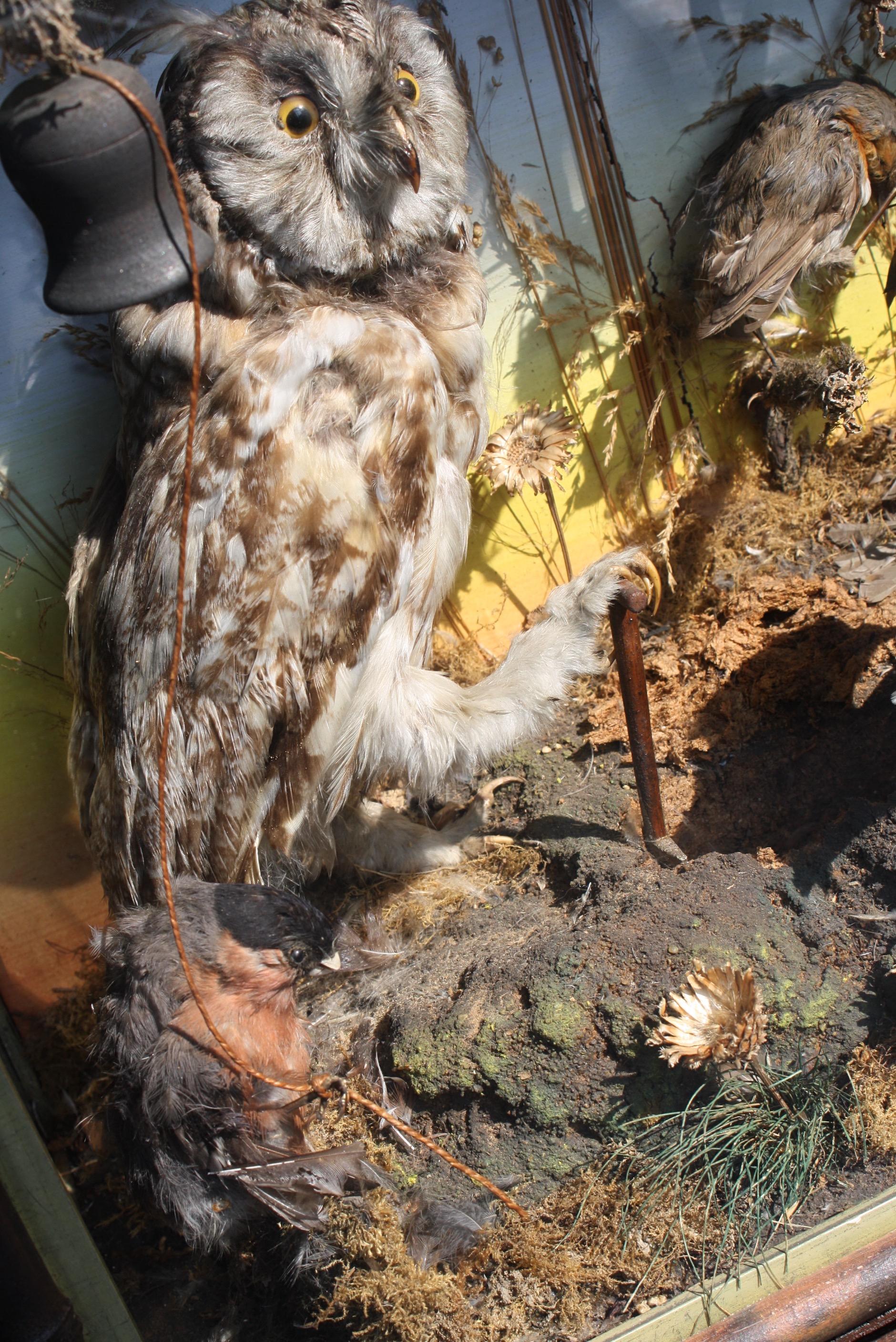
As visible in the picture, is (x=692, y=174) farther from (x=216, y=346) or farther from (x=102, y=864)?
(x=102, y=864)

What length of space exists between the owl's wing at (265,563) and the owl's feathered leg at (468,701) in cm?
9

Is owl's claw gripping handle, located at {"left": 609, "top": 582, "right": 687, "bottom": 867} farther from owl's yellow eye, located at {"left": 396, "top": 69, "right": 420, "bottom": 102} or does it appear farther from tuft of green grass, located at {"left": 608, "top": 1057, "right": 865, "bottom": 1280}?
owl's yellow eye, located at {"left": 396, "top": 69, "right": 420, "bottom": 102}

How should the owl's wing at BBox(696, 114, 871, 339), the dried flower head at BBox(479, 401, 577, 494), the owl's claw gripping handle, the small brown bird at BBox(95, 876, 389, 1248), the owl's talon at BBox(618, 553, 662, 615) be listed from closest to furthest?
1. the small brown bird at BBox(95, 876, 389, 1248)
2. the owl's claw gripping handle
3. the owl's talon at BBox(618, 553, 662, 615)
4. the owl's wing at BBox(696, 114, 871, 339)
5. the dried flower head at BBox(479, 401, 577, 494)

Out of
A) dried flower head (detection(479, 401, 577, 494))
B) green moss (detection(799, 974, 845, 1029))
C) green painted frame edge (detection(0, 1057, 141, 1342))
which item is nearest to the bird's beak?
dried flower head (detection(479, 401, 577, 494))

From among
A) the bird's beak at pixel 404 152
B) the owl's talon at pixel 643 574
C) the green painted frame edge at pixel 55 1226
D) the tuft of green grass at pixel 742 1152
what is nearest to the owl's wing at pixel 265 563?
the bird's beak at pixel 404 152

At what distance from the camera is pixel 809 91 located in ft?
7.60

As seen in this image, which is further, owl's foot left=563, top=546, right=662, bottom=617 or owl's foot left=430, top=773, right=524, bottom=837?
owl's foot left=430, top=773, right=524, bottom=837

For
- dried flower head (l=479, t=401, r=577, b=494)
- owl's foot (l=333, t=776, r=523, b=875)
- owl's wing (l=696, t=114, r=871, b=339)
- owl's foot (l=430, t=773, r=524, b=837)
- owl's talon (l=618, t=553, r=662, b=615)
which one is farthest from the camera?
owl's foot (l=430, t=773, r=524, b=837)

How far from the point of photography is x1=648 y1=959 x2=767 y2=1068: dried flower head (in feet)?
5.48

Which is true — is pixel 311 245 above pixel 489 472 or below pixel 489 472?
above

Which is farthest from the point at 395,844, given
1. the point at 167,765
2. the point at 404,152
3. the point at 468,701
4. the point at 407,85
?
the point at 407,85

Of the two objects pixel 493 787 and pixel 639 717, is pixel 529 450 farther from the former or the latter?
pixel 493 787

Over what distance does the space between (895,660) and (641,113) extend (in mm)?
1731

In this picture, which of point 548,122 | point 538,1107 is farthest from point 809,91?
point 538,1107
